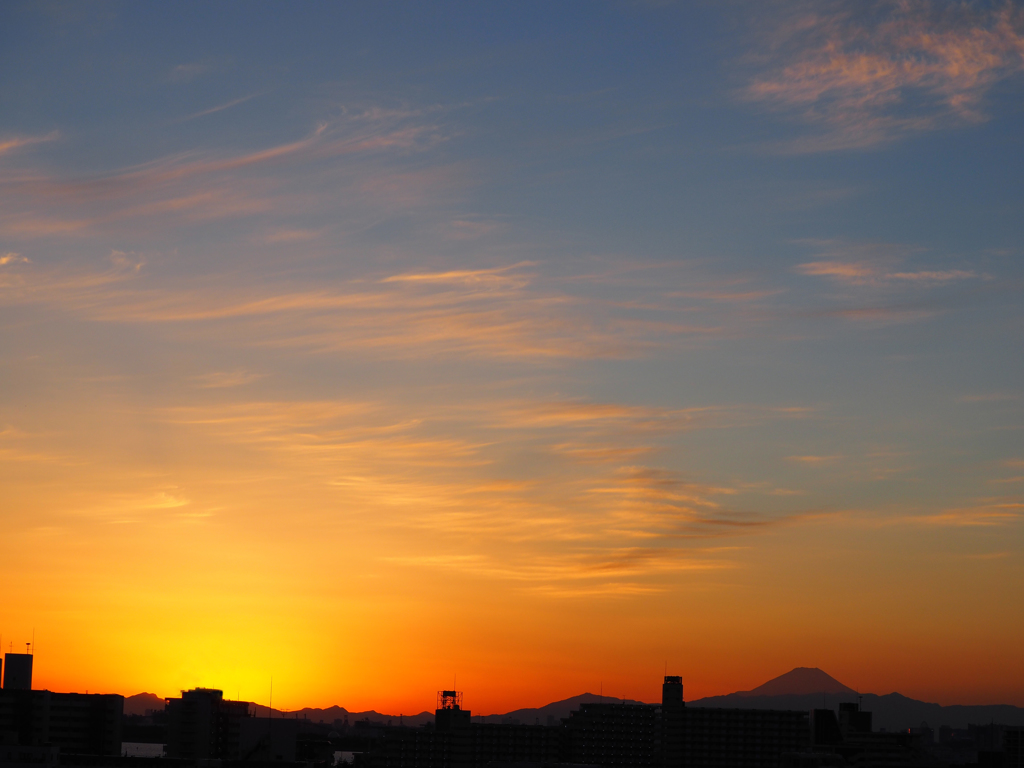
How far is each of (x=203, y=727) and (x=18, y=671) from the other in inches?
977

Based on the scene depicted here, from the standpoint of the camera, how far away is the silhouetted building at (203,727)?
16038 centimetres

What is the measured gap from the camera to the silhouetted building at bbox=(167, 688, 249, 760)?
160 meters

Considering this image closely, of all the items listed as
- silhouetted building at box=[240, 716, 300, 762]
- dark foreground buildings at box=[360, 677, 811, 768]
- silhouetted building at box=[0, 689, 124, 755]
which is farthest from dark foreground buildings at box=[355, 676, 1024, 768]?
silhouetted building at box=[0, 689, 124, 755]

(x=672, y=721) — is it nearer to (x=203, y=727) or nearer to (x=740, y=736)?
(x=740, y=736)

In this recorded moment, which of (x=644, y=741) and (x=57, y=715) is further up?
(x=57, y=715)

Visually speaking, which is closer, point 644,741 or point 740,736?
point 740,736

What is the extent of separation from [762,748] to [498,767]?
155 feet

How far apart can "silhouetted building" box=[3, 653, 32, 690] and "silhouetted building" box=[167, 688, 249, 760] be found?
63.2 ft

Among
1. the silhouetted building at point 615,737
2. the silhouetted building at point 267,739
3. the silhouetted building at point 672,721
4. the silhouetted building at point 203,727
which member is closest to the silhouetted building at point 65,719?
Result: the silhouetted building at point 203,727

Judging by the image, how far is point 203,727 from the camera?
532ft

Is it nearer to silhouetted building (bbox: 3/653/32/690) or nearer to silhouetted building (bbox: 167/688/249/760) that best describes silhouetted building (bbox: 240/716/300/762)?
silhouetted building (bbox: 167/688/249/760)

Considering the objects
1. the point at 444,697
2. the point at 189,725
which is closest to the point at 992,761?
the point at 444,697

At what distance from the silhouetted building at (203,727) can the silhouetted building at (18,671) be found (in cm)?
1926

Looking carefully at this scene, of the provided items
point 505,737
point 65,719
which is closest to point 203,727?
point 65,719
